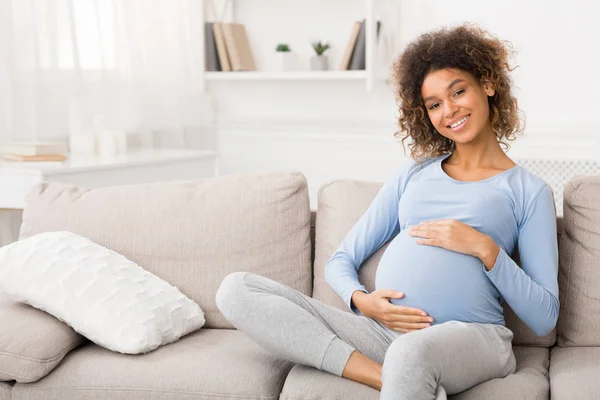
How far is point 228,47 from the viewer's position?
3949mm

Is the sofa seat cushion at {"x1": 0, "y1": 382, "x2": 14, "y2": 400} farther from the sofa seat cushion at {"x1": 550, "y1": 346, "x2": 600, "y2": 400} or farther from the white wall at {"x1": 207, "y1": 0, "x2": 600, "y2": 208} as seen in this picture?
the white wall at {"x1": 207, "y1": 0, "x2": 600, "y2": 208}

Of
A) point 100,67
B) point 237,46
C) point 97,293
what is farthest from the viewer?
point 237,46

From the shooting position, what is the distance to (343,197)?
2.17 meters

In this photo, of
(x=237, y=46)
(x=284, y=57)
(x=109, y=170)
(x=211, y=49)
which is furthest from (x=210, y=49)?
(x=109, y=170)

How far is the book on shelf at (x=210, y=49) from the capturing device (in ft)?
12.9

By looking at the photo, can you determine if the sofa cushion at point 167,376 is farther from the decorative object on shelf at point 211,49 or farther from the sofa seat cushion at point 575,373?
the decorative object on shelf at point 211,49

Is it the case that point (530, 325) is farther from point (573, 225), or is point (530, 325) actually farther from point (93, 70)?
point (93, 70)

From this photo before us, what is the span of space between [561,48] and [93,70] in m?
1.86

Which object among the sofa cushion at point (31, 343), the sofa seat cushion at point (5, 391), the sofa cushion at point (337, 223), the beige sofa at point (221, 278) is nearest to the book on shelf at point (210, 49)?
the beige sofa at point (221, 278)

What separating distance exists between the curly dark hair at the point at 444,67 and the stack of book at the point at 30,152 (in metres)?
1.40

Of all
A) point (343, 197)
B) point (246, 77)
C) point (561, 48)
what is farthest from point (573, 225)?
point (246, 77)

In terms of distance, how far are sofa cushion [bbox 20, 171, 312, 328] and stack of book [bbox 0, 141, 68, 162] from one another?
2.46 feet

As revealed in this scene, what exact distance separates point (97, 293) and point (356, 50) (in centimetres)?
198

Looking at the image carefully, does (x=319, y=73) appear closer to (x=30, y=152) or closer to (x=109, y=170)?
(x=109, y=170)
